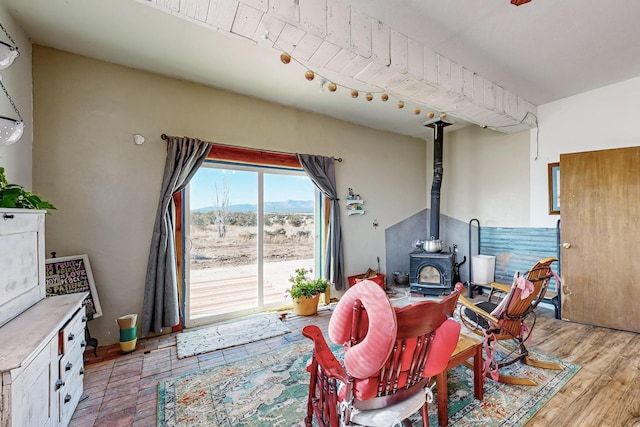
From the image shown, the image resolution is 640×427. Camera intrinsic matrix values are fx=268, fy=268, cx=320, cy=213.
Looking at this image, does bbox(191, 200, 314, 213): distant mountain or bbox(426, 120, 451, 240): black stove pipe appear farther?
bbox(426, 120, 451, 240): black stove pipe

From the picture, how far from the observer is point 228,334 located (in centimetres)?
295

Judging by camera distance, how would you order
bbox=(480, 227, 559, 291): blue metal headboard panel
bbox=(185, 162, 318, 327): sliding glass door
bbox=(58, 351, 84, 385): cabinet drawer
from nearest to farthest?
1. bbox=(58, 351, 84, 385): cabinet drawer
2. bbox=(185, 162, 318, 327): sliding glass door
3. bbox=(480, 227, 559, 291): blue metal headboard panel

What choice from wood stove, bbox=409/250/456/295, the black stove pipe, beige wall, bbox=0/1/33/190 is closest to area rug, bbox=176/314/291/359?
beige wall, bbox=0/1/33/190

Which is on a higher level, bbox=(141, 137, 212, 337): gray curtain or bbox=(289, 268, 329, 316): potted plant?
bbox=(141, 137, 212, 337): gray curtain

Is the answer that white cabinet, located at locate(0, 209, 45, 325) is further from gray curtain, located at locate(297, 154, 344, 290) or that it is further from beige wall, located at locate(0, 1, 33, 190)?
gray curtain, located at locate(297, 154, 344, 290)

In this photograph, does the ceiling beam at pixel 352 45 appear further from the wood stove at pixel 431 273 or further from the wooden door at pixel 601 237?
the wood stove at pixel 431 273

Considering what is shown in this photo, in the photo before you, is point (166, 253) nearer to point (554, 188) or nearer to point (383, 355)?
point (383, 355)

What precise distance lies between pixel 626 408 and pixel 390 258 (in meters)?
3.15

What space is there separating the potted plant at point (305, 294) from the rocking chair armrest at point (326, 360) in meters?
2.01

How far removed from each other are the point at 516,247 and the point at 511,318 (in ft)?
8.51

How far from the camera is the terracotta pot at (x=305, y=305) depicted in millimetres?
3521

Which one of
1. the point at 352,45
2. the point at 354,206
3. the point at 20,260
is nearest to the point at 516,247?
the point at 354,206

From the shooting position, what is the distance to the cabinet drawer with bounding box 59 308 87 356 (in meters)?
1.57

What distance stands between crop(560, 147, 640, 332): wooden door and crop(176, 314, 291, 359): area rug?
3.55m
